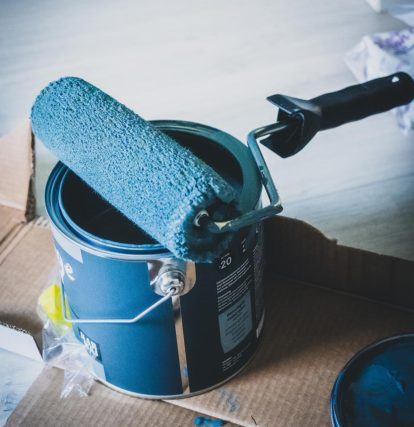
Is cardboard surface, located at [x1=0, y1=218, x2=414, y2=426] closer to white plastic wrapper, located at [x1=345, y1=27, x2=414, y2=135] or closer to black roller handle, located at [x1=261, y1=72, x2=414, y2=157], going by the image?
black roller handle, located at [x1=261, y1=72, x2=414, y2=157]

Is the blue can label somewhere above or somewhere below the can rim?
below

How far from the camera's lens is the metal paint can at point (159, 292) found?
603 mm

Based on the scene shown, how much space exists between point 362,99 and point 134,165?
0.29 m

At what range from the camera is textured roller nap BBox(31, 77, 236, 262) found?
1.72 feet

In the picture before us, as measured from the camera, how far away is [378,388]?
67cm

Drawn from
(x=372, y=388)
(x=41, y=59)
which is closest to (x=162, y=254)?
(x=372, y=388)

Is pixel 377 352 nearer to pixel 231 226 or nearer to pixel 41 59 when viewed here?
pixel 231 226

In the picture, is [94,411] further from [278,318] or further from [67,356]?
[278,318]

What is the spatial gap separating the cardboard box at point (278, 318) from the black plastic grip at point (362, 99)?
15 centimetres

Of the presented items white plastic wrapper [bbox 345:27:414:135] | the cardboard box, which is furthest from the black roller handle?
white plastic wrapper [bbox 345:27:414:135]

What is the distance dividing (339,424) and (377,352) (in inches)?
4.3

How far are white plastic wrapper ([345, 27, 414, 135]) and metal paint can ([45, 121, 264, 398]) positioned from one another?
2.00ft

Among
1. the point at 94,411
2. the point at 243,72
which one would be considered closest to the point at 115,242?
the point at 94,411

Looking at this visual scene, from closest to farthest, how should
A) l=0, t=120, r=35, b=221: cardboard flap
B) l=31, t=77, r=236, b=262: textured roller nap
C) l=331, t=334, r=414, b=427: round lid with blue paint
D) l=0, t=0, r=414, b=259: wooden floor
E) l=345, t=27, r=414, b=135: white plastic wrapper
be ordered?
l=31, t=77, r=236, b=262: textured roller nap < l=331, t=334, r=414, b=427: round lid with blue paint < l=0, t=120, r=35, b=221: cardboard flap < l=0, t=0, r=414, b=259: wooden floor < l=345, t=27, r=414, b=135: white plastic wrapper
